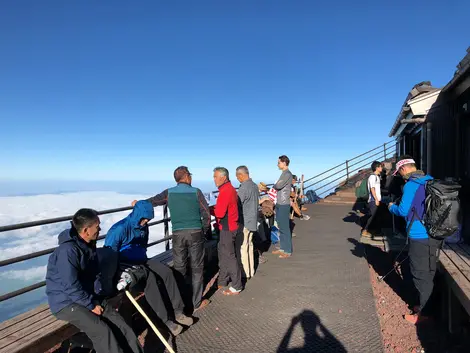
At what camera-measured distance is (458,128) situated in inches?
270

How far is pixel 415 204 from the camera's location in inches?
163

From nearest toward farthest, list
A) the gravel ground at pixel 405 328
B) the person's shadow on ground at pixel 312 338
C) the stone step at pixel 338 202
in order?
the person's shadow on ground at pixel 312 338 → the gravel ground at pixel 405 328 → the stone step at pixel 338 202

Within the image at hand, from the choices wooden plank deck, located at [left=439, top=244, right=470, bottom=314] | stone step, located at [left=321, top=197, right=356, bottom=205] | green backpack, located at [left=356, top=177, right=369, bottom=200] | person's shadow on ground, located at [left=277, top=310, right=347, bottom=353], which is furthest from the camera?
stone step, located at [left=321, top=197, right=356, bottom=205]

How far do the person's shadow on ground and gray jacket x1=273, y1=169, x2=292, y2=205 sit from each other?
8.88 ft

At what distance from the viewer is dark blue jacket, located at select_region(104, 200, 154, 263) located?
4.09 m

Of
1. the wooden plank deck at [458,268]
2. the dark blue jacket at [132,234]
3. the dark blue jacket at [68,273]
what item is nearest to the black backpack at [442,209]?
the wooden plank deck at [458,268]

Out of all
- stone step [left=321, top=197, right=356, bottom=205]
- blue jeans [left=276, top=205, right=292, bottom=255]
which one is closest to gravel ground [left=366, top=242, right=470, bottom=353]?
blue jeans [left=276, top=205, right=292, bottom=255]

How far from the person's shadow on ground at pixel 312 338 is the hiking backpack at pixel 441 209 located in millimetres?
1681

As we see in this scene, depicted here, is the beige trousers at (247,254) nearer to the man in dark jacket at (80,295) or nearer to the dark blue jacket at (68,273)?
the man in dark jacket at (80,295)

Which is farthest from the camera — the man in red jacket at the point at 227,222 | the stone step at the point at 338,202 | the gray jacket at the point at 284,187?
the stone step at the point at 338,202

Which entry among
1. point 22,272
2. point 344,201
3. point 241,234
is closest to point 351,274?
Answer: point 241,234

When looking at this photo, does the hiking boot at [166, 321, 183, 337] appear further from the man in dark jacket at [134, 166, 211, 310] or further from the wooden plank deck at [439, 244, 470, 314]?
the wooden plank deck at [439, 244, 470, 314]

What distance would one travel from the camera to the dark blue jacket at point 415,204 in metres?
4.11

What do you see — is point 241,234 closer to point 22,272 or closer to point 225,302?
point 225,302
